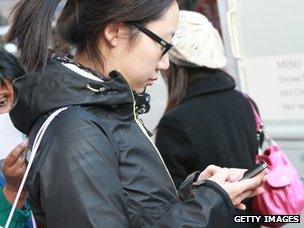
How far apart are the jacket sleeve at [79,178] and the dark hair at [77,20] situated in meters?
0.25

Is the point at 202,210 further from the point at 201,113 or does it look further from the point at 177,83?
the point at 177,83

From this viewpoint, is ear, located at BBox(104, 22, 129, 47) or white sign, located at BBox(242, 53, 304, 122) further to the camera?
white sign, located at BBox(242, 53, 304, 122)

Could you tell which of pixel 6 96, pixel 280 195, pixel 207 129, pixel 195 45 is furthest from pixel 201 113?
pixel 6 96

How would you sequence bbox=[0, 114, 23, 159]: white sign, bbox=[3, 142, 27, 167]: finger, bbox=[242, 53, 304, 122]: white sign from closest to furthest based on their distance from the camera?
bbox=[3, 142, 27, 167]: finger < bbox=[0, 114, 23, 159]: white sign < bbox=[242, 53, 304, 122]: white sign

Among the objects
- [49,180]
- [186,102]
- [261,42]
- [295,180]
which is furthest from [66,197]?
[261,42]

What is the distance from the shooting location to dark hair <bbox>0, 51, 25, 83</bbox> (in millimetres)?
2223

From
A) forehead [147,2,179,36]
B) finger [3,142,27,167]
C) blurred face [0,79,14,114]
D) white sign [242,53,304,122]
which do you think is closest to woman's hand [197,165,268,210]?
forehead [147,2,179,36]

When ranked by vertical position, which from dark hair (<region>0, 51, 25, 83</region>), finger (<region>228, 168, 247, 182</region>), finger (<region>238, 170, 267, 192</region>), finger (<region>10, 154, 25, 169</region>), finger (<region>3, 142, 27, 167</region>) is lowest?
finger (<region>238, 170, 267, 192</region>)

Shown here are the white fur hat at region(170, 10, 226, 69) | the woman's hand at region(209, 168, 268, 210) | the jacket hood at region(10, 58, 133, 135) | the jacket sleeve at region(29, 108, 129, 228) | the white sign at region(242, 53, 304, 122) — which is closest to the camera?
the jacket sleeve at region(29, 108, 129, 228)

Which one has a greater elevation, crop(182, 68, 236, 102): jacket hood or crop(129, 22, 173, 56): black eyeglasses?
crop(129, 22, 173, 56): black eyeglasses

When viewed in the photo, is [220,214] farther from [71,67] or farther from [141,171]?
[71,67]

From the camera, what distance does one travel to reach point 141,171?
4.22 ft

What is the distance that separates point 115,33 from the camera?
1.37 m

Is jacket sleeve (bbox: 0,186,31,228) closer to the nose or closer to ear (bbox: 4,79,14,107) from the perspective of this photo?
ear (bbox: 4,79,14,107)
